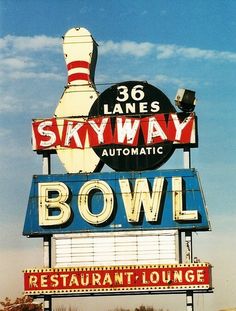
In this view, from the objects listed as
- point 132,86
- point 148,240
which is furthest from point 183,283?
point 132,86

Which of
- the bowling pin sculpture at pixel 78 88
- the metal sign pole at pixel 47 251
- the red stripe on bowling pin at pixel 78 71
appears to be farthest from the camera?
the red stripe on bowling pin at pixel 78 71

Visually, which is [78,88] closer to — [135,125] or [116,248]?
[135,125]

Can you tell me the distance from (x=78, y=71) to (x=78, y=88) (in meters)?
0.89

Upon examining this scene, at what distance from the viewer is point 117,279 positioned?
4356cm

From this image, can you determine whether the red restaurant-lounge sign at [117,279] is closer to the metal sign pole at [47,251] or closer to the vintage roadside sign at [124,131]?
the metal sign pole at [47,251]

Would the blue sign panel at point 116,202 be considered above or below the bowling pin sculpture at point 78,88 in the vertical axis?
below

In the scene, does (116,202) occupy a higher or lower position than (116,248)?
higher

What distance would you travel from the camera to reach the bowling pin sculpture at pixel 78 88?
46.0m

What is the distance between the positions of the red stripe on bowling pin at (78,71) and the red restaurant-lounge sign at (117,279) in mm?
9757

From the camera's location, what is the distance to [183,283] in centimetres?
4294

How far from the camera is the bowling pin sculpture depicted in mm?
46031

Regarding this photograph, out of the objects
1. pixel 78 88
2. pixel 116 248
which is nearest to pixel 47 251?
pixel 116 248

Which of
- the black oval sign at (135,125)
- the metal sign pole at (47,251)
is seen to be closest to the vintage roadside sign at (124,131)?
the black oval sign at (135,125)

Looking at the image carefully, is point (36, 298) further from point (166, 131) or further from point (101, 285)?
point (166, 131)
